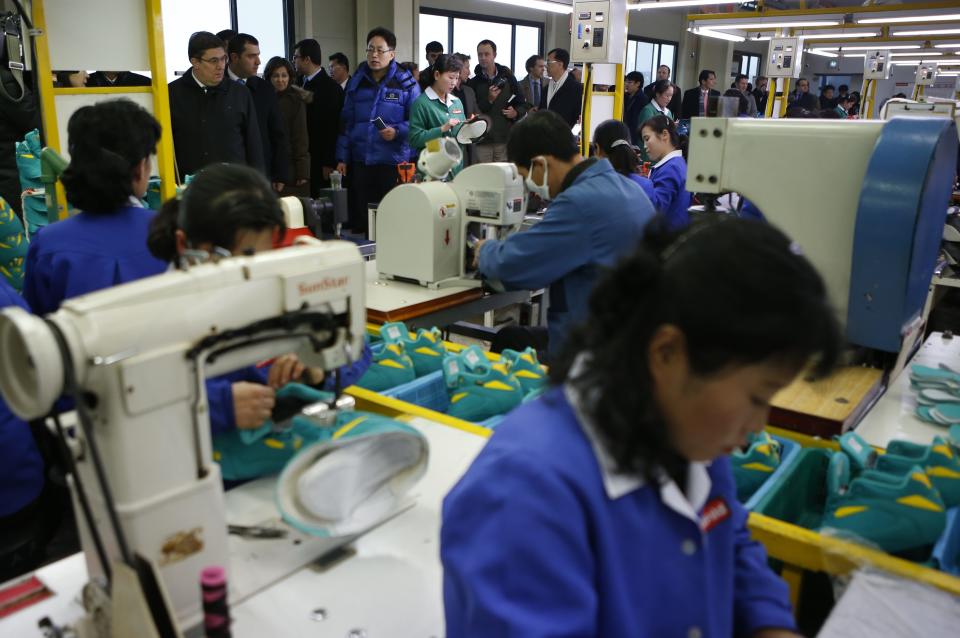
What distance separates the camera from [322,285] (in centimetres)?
111

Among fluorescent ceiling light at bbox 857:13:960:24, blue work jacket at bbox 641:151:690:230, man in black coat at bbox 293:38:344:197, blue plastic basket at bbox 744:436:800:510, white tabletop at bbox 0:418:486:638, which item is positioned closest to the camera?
white tabletop at bbox 0:418:486:638

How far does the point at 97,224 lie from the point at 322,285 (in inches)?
36.3

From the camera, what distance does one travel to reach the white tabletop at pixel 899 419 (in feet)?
5.65

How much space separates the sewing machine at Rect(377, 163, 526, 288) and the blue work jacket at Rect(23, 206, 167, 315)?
4.00 ft

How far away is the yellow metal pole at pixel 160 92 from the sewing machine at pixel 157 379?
6.49 ft

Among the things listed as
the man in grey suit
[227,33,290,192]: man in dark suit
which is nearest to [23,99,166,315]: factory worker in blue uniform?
[227,33,290,192]: man in dark suit

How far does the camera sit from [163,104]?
2.97m

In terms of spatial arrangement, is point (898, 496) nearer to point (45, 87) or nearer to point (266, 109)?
point (45, 87)

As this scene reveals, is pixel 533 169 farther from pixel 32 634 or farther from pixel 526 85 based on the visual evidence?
pixel 526 85

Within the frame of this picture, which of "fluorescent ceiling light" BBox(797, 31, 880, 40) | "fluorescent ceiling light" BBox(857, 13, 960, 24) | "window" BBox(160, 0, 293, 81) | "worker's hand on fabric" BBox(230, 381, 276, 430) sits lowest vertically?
"worker's hand on fabric" BBox(230, 381, 276, 430)

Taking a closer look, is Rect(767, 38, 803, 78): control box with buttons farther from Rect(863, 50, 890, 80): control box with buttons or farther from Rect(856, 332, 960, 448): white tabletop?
Rect(856, 332, 960, 448): white tabletop

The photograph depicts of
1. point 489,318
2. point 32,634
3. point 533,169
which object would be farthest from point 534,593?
point 489,318

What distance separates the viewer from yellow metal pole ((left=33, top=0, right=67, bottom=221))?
2568mm

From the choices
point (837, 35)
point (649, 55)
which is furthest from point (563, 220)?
point (649, 55)
